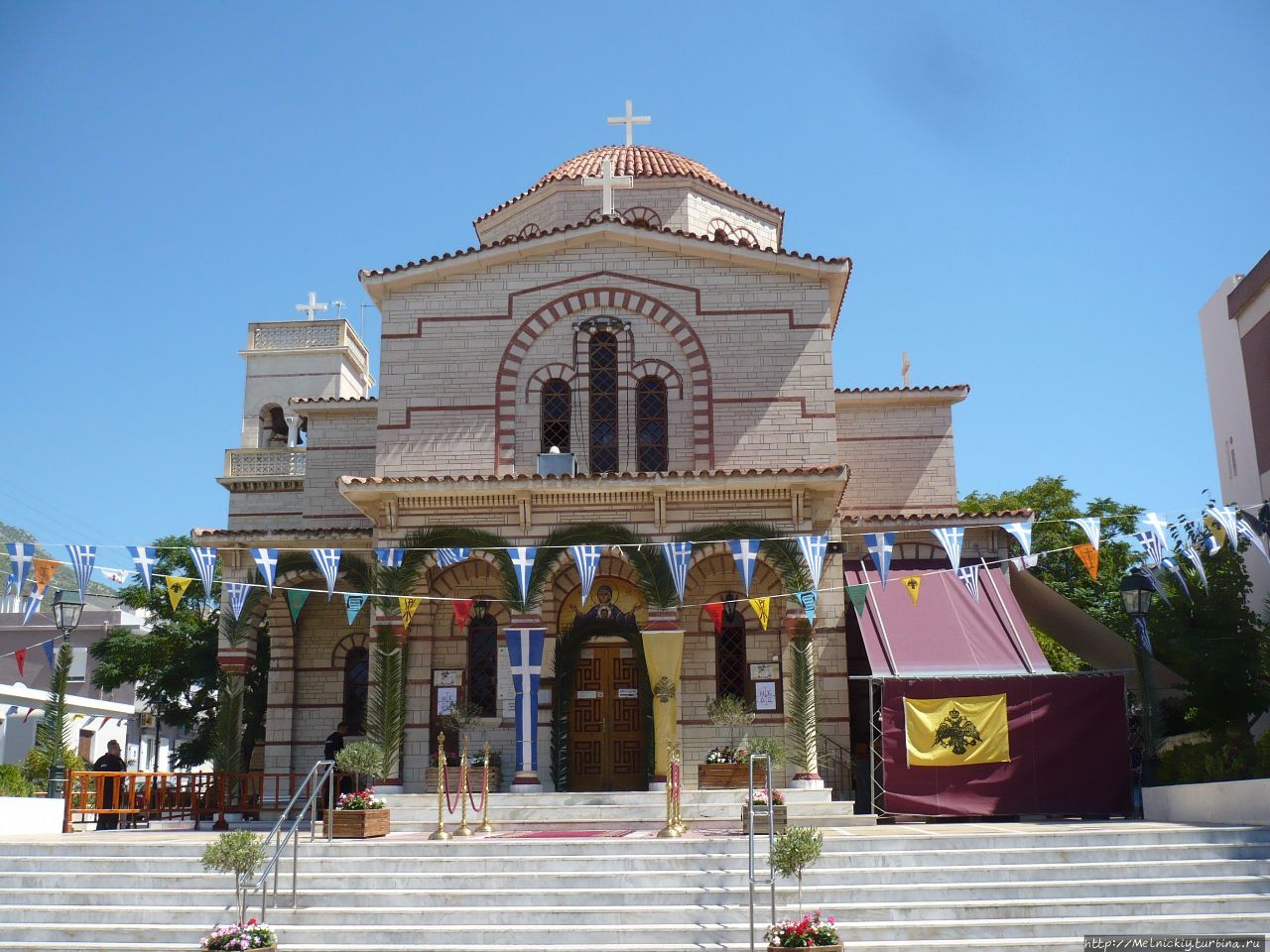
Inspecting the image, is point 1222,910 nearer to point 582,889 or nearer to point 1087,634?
point 582,889

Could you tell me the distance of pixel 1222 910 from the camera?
12.8m

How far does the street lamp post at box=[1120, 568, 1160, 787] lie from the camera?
16.8 meters

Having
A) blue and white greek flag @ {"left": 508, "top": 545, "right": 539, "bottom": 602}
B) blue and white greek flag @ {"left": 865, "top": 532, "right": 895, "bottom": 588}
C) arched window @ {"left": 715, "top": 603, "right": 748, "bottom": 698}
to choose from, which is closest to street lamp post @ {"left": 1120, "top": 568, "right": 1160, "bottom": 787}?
blue and white greek flag @ {"left": 865, "top": 532, "right": 895, "bottom": 588}

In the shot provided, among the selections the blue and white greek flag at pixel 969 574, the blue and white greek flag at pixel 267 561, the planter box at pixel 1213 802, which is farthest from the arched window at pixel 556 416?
the planter box at pixel 1213 802

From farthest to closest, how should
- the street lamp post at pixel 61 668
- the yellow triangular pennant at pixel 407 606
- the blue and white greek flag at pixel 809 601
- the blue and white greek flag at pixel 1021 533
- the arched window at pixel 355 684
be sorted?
the arched window at pixel 355 684
the yellow triangular pennant at pixel 407 606
the blue and white greek flag at pixel 809 601
the blue and white greek flag at pixel 1021 533
the street lamp post at pixel 61 668

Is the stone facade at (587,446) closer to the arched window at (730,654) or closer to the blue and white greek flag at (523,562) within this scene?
Answer: the arched window at (730,654)

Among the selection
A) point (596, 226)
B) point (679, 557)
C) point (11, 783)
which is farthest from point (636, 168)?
point (11, 783)

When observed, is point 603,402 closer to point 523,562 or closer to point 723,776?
point 523,562

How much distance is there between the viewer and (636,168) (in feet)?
91.7

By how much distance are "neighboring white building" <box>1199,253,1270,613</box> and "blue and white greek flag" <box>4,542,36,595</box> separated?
20.2 m

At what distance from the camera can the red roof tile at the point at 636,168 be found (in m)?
27.5

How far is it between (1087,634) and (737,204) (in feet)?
40.0

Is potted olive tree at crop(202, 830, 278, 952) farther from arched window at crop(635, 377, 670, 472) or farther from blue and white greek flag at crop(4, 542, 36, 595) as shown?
arched window at crop(635, 377, 670, 472)

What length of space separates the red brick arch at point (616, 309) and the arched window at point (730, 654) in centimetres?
269
